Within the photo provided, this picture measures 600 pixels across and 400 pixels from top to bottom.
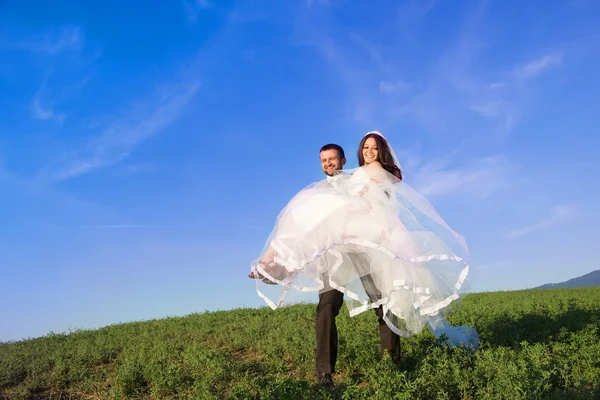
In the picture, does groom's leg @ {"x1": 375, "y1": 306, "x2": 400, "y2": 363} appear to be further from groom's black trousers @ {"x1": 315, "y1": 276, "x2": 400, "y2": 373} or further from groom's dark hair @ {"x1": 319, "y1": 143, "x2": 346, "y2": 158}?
groom's dark hair @ {"x1": 319, "y1": 143, "x2": 346, "y2": 158}

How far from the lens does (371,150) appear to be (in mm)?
6371

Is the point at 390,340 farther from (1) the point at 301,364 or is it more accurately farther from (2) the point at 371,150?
(2) the point at 371,150

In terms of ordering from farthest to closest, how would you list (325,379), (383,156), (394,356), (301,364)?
1. (301,364)
2. (394,356)
3. (383,156)
4. (325,379)

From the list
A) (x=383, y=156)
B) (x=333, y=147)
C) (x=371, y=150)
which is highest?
(x=333, y=147)

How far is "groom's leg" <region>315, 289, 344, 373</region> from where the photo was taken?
579 centimetres

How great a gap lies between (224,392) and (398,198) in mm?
3379

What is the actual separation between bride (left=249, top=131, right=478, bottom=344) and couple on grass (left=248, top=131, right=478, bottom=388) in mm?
12

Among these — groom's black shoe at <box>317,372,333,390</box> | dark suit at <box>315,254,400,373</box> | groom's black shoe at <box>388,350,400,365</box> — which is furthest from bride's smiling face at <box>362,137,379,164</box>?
groom's black shoe at <box>317,372,333,390</box>

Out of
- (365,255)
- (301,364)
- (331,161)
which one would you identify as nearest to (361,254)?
(365,255)

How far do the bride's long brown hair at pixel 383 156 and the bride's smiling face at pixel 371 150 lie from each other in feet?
0.10

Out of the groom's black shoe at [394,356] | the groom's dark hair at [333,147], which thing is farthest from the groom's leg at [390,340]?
the groom's dark hair at [333,147]

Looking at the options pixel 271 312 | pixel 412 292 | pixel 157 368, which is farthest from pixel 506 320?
pixel 271 312

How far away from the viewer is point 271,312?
15781mm

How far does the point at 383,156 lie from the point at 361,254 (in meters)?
1.28
